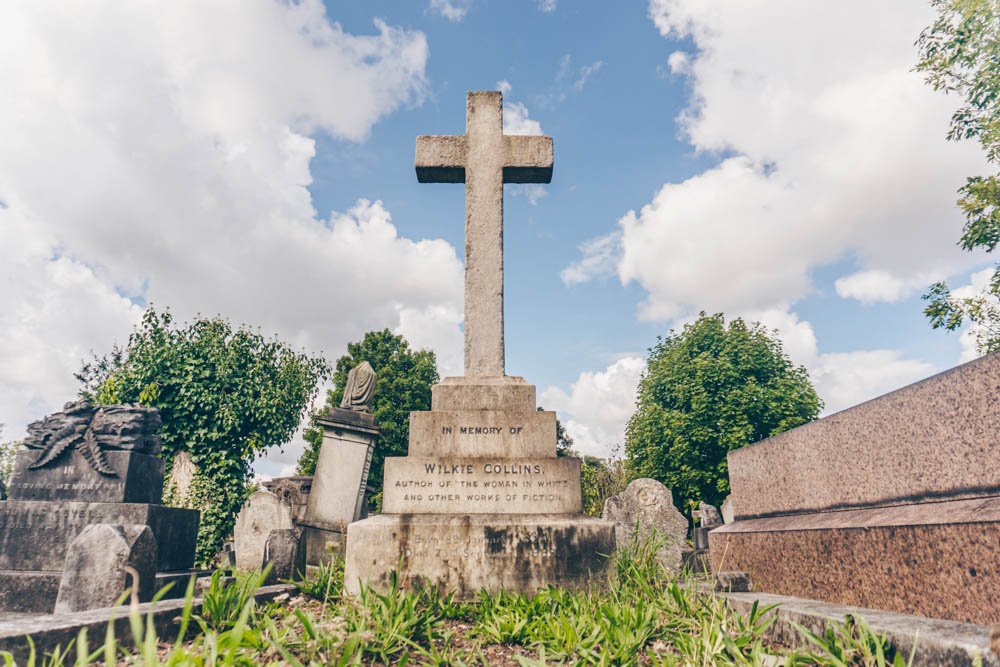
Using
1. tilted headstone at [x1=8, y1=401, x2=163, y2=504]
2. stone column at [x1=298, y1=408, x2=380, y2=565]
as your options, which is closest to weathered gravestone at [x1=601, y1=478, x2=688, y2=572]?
stone column at [x1=298, y1=408, x2=380, y2=565]

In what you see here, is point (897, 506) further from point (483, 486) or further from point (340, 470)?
point (340, 470)

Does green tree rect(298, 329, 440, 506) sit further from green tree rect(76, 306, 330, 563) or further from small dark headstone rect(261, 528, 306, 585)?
small dark headstone rect(261, 528, 306, 585)

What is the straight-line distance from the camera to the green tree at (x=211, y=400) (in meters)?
15.4

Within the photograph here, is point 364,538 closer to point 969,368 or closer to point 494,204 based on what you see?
point 494,204

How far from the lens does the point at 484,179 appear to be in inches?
224

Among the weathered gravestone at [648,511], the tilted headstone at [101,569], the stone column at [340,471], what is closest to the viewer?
the tilted headstone at [101,569]

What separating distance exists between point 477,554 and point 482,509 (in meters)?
0.40

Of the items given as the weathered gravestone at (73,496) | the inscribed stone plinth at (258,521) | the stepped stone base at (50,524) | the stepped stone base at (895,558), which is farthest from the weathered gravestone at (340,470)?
the stepped stone base at (895,558)

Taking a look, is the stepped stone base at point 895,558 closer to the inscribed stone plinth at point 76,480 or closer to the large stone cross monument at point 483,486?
the large stone cross monument at point 483,486

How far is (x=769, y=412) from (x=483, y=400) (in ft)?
63.6

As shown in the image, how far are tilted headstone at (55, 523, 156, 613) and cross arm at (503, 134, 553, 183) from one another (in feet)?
15.3

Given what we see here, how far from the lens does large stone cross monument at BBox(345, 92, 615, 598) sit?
4.15m

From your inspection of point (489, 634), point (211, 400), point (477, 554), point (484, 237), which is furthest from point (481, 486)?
point (211, 400)

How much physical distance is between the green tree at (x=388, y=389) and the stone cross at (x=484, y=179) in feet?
69.0
